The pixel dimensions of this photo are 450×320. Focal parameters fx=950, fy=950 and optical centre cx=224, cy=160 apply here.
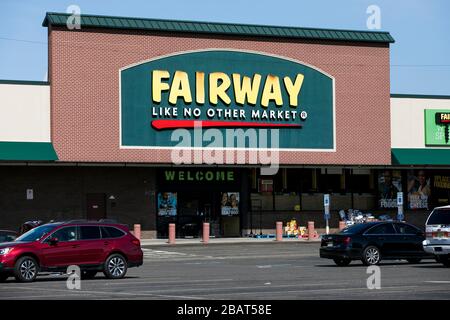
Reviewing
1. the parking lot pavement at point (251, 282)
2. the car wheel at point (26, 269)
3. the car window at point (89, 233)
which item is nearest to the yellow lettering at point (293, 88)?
the parking lot pavement at point (251, 282)

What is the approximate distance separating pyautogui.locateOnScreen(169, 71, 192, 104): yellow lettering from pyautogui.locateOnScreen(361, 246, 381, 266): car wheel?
22603mm

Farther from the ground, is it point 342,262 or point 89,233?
point 89,233

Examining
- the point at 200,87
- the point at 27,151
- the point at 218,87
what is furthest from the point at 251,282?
the point at 218,87

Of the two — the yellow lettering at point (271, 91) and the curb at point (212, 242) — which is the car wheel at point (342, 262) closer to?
the curb at point (212, 242)

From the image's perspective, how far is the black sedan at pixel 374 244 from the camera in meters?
30.4

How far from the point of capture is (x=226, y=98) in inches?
2062

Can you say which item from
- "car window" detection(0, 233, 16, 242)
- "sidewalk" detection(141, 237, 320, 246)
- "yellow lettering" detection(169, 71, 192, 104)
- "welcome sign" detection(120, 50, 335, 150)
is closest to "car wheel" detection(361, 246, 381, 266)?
"car window" detection(0, 233, 16, 242)

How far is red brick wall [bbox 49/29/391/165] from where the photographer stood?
48.8m

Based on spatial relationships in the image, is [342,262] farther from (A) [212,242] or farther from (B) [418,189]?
(B) [418,189]

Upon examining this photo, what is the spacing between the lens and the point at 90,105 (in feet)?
162

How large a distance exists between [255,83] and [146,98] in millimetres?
6489

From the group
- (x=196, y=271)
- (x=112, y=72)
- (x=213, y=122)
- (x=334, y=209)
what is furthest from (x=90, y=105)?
(x=196, y=271)

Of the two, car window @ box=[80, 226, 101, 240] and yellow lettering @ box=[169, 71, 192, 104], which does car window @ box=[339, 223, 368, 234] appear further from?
yellow lettering @ box=[169, 71, 192, 104]

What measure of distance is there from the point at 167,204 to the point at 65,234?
1057 inches
